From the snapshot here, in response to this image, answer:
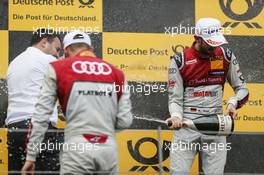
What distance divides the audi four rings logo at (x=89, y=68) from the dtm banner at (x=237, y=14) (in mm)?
2477

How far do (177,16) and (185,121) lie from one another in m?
1.35

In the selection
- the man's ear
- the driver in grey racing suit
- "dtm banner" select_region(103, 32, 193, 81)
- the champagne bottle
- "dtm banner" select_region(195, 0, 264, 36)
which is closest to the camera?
the driver in grey racing suit

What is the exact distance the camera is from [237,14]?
676 cm

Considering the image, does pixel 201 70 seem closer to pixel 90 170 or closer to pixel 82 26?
pixel 82 26

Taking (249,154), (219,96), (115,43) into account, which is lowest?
(249,154)

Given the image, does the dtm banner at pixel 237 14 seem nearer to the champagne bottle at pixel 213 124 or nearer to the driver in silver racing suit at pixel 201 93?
the driver in silver racing suit at pixel 201 93

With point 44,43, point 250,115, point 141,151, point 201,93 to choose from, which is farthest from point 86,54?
point 250,115

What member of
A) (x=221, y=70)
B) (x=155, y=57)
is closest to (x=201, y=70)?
(x=221, y=70)

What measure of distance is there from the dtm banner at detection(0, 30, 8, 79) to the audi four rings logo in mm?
2181

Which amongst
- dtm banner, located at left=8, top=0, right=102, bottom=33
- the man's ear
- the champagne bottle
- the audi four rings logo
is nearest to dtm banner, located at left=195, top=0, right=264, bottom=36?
dtm banner, located at left=8, top=0, right=102, bottom=33

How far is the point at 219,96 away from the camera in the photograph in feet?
19.1

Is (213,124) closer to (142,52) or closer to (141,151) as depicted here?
(141,151)

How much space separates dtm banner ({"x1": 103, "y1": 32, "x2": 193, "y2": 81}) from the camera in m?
6.59

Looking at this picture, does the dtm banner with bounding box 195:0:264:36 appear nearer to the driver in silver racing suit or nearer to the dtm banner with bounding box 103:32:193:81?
the dtm banner with bounding box 103:32:193:81
